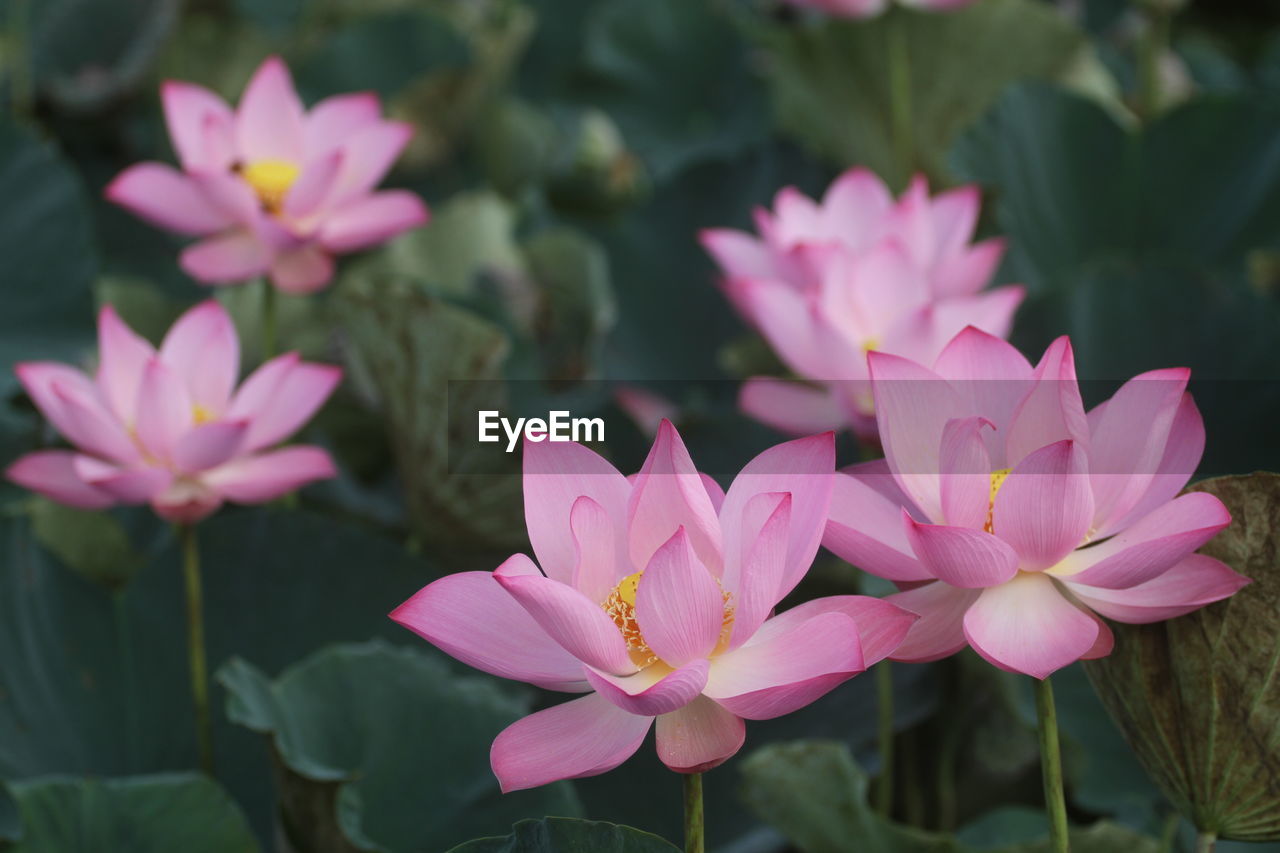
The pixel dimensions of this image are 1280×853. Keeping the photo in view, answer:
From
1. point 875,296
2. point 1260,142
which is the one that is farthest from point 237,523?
point 1260,142

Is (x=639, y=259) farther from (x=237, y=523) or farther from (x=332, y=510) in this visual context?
(x=237, y=523)

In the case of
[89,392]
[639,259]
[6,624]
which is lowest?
[6,624]

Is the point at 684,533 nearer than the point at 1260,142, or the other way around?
the point at 684,533

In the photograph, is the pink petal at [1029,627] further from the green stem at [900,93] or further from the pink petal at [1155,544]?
the green stem at [900,93]

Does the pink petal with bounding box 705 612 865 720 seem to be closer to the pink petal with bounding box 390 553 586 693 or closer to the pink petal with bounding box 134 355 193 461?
the pink petal with bounding box 390 553 586 693

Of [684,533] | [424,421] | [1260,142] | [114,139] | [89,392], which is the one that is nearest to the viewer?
[684,533]

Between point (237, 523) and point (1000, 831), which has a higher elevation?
point (237, 523)

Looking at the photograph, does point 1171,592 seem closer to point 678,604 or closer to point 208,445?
point 678,604

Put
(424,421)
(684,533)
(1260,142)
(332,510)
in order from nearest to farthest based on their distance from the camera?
1. (684,533)
2. (424,421)
3. (332,510)
4. (1260,142)
